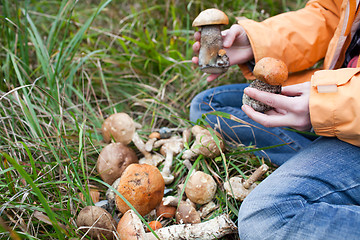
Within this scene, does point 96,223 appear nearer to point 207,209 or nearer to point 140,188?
point 140,188

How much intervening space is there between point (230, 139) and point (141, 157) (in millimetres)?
687

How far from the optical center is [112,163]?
5.55ft

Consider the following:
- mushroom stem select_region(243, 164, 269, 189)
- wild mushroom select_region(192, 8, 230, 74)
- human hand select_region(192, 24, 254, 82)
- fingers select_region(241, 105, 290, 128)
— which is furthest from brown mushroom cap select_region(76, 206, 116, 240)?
human hand select_region(192, 24, 254, 82)

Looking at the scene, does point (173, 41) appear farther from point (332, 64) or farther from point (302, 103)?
point (302, 103)

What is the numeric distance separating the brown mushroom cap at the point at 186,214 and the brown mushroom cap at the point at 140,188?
0.15 m

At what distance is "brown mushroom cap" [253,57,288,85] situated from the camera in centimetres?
130

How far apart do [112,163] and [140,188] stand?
0.37 m

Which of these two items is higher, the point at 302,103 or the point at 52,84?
the point at 302,103

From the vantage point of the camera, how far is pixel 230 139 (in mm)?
1990

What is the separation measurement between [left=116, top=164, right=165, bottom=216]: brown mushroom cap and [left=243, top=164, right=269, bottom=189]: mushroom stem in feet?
1.65

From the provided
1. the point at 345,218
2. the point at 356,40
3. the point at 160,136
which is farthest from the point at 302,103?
the point at 160,136

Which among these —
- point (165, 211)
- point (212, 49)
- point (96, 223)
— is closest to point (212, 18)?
point (212, 49)

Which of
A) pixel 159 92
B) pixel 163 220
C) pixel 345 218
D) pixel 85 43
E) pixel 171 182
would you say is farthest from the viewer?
pixel 85 43

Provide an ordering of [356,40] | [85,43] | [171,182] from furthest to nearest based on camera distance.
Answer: [85,43], [171,182], [356,40]
